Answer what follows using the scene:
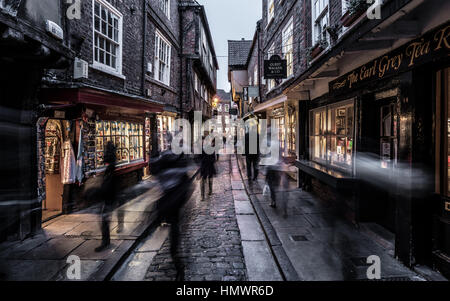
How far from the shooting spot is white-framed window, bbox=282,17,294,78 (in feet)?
33.3

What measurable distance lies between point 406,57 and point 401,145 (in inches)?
51.4

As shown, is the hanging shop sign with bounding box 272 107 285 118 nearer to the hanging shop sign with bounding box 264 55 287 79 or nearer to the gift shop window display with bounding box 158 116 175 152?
the hanging shop sign with bounding box 264 55 287 79

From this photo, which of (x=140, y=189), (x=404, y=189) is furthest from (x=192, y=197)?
(x=404, y=189)

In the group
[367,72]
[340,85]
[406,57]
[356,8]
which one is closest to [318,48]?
[340,85]

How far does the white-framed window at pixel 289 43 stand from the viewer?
10148 millimetres

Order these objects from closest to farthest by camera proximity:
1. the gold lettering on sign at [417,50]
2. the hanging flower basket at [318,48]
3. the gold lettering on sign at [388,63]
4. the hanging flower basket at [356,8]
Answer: the gold lettering on sign at [417,50], the gold lettering on sign at [388,63], the hanging flower basket at [356,8], the hanging flower basket at [318,48]

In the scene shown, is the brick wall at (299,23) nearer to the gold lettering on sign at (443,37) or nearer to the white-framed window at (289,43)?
the white-framed window at (289,43)

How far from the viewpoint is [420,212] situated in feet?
11.4

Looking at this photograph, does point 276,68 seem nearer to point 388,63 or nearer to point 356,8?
point 356,8

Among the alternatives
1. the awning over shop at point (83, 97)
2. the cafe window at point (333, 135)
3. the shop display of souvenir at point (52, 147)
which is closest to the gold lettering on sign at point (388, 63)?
the cafe window at point (333, 135)

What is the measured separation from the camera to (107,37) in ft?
25.6

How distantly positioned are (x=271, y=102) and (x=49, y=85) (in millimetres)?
7265

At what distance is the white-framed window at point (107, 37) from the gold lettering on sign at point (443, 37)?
776cm
